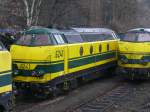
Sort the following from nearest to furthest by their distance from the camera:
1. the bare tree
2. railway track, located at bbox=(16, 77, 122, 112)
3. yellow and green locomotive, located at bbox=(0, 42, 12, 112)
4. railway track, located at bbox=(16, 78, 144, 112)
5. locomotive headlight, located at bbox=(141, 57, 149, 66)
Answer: yellow and green locomotive, located at bbox=(0, 42, 12, 112) < railway track, located at bbox=(16, 78, 144, 112) < railway track, located at bbox=(16, 77, 122, 112) < locomotive headlight, located at bbox=(141, 57, 149, 66) < the bare tree

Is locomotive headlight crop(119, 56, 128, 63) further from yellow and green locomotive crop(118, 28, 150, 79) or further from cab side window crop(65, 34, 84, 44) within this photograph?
cab side window crop(65, 34, 84, 44)

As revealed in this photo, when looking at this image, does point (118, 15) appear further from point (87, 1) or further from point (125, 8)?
point (87, 1)

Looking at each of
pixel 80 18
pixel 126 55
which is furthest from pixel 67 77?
pixel 80 18

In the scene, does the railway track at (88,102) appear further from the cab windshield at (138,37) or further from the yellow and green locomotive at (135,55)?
the cab windshield at (138,37)

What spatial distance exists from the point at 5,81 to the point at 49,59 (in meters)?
3.89

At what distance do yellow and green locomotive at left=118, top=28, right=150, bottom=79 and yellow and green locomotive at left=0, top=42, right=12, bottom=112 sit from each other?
8945 millimetres

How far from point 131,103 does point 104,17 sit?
3826 centimetres

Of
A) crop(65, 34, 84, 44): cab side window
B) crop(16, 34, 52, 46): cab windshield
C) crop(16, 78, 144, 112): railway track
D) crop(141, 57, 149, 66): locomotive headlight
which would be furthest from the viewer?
crop(141, 57, 149, 66): locomotive headlight

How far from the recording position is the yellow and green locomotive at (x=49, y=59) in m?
14.7

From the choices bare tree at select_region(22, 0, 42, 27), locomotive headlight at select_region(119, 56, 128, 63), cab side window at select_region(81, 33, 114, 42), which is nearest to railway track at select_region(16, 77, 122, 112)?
locomotive headlight at select_region(119, 56, 128, 63)

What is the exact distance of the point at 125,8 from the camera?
54.8m

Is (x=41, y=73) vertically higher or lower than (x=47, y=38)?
lower

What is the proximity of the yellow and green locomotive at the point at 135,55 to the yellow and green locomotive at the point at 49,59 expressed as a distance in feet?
6.92

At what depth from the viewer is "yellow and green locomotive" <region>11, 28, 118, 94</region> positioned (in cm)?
1470
